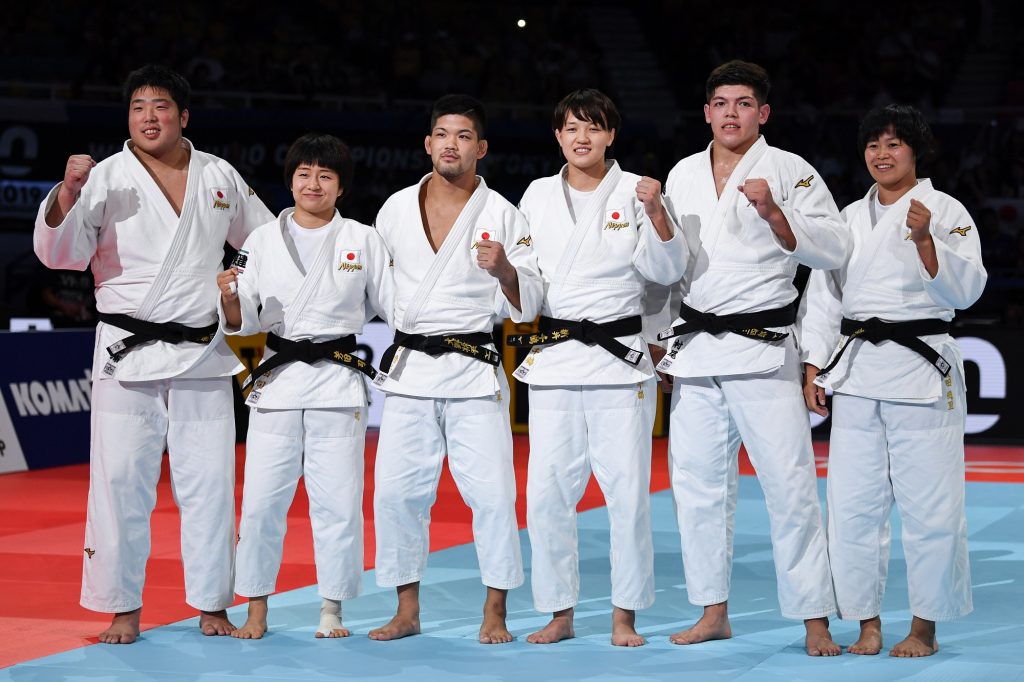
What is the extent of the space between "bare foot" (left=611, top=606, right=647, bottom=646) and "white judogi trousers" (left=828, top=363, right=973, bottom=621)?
2.36ft

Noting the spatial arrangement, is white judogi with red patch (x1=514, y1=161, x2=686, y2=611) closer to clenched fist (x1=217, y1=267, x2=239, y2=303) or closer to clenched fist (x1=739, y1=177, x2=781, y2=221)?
clenched fist (x1=739, y1=177, x2=781, y2=221)

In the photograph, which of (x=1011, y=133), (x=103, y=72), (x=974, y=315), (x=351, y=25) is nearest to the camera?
(x=974, y=315)

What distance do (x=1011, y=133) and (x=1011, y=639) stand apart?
10.6 meters

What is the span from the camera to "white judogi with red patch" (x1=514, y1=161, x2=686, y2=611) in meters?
4.62

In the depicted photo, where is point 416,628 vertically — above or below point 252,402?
below

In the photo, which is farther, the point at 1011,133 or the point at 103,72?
the point at 103,72

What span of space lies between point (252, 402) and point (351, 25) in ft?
40.4

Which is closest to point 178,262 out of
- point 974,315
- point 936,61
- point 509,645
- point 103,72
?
point 509,645

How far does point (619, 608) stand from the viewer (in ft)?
15.1

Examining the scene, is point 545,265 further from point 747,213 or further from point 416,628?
point 416,628

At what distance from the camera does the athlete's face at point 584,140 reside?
471 centimetres

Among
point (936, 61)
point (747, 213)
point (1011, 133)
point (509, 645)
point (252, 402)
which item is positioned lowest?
point (509, 645)

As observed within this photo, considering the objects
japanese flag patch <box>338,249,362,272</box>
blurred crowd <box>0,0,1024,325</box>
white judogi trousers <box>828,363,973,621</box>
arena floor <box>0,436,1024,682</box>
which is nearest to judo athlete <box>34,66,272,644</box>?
arena floor <box>0,436,1024,682</box>

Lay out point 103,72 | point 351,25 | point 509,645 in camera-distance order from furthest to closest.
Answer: point 351,25, point 103,72, point 509,645
